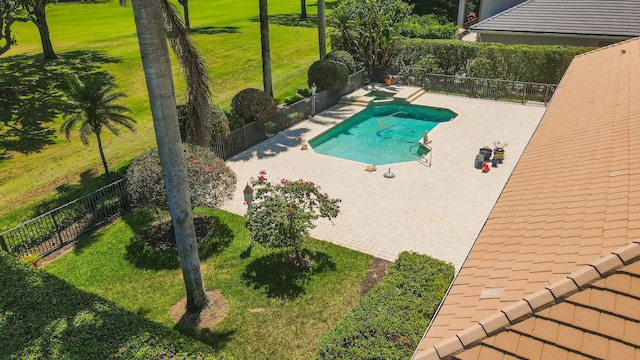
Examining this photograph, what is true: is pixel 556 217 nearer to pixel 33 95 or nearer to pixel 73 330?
pixel 73 330

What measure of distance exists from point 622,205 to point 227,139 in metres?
18.2

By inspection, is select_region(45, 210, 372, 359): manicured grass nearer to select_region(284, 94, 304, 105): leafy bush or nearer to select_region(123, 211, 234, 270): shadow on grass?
select_region(123, 211, 234, 270): shadow on grass

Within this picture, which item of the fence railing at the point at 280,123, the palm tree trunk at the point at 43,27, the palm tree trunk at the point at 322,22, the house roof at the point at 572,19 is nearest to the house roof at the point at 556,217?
the fence railing at the point at 280,123

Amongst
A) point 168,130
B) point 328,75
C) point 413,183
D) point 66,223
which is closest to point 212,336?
point 168,130

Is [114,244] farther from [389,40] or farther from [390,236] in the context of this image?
[389,40]

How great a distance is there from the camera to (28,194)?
63.5 feet

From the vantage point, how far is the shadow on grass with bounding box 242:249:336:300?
1347cm

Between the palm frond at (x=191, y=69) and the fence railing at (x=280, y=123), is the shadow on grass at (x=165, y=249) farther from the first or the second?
the fence railing at (x=280, y=123)

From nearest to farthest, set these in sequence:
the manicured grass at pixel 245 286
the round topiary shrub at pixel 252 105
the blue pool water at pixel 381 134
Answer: the manicured grass at pixel 245 286, the round topiary shrub at pixel 252 105, the blue pool water at pixel 381 134

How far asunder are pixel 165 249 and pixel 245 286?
368 cm

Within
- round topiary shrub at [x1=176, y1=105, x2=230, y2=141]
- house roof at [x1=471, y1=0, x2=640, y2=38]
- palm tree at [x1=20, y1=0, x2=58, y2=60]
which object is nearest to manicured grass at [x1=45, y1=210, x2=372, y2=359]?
round topiary shrub at [x1=176, y1=105, x2=230, y2=141]

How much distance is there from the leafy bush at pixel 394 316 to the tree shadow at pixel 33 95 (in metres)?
20.2

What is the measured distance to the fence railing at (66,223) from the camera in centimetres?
1501

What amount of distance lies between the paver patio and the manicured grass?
1971 millimetres
